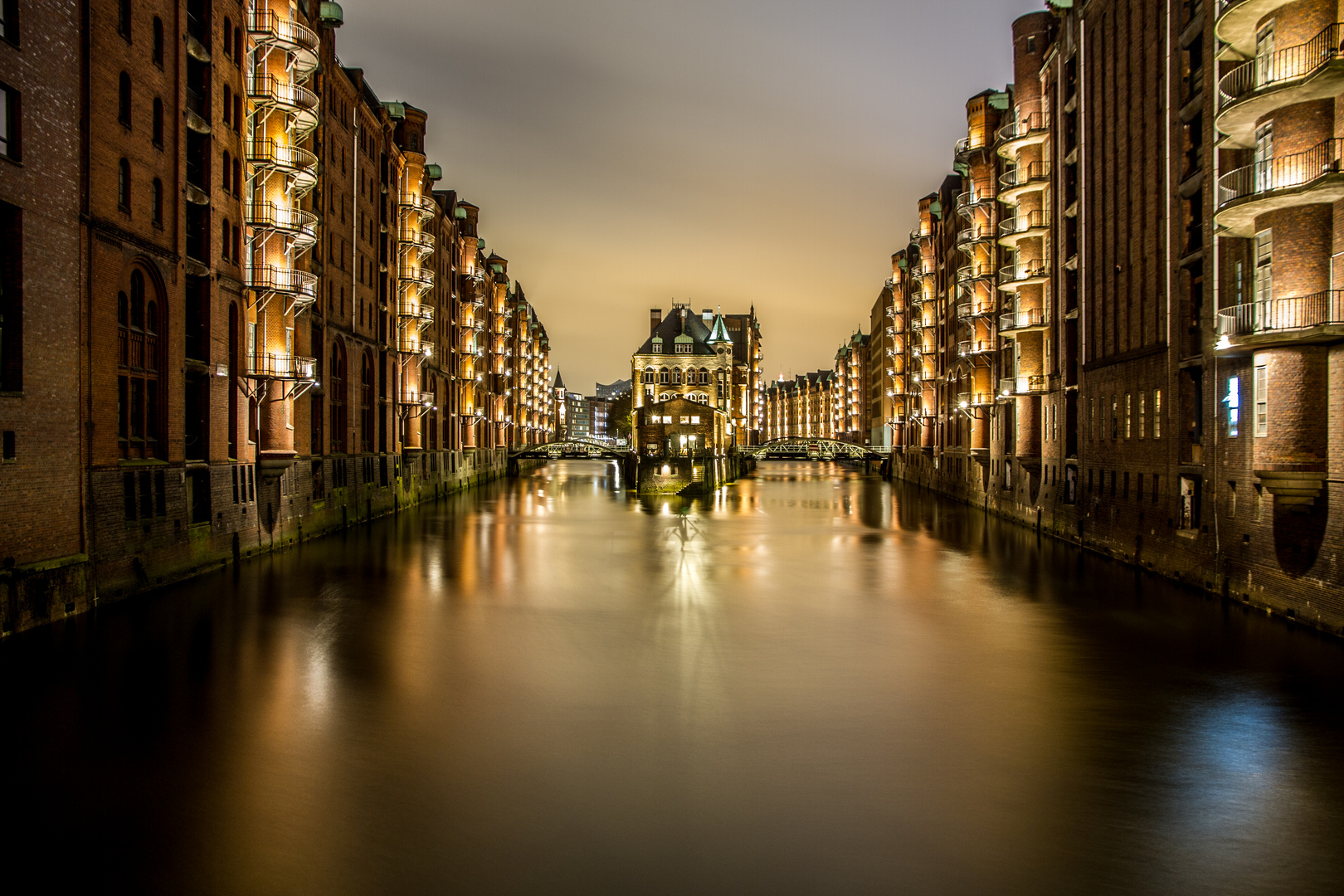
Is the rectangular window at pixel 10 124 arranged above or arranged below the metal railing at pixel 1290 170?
above

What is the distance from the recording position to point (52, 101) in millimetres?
17875

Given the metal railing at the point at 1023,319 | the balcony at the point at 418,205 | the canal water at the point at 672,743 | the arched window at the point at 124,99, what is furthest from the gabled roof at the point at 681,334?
the arched window at the point at 124,99

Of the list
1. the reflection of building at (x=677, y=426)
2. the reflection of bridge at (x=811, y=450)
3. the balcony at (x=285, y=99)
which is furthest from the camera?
the reflection of bridge at (x=811, y=450)

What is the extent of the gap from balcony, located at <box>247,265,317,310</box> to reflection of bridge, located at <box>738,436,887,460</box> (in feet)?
235

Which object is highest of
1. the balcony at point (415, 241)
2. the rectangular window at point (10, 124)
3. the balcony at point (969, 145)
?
the balcony at point (969, 145)

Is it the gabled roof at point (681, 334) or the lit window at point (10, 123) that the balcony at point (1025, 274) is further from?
the gabled roof at point (681, 334)

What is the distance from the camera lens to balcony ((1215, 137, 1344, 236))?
16.4m

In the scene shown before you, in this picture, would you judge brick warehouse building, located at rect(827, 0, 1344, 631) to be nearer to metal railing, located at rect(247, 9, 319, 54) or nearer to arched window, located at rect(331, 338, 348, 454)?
metal railing, located at rect(247, 9, 319, 54)

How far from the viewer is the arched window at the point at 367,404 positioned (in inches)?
1662

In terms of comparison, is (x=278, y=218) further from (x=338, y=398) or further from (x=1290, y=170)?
(x=1290, y=170)

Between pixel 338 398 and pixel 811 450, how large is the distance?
9940cm

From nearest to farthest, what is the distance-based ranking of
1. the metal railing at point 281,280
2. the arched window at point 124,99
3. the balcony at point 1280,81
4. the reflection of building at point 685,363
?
the balcony at point 1280,81, the arched window at point 124,99, the metal railing at point 281,280, the reflection of building at point 685,363

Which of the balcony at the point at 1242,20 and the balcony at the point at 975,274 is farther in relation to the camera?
the balcony at the point at 975,274

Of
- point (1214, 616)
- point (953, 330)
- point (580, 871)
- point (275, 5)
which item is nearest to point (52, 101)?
point (275, 5)
